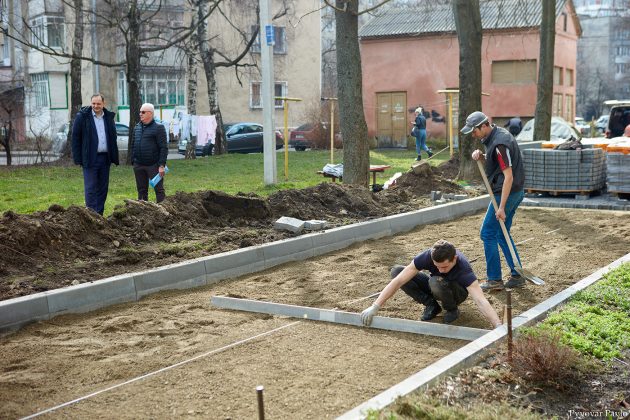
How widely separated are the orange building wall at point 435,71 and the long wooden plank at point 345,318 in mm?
31559


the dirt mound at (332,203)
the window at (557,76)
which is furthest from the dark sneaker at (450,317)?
the window at (557,76)

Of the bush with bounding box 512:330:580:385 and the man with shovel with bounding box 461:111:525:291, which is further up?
the man with shovel with bounding box 461:111:525:291

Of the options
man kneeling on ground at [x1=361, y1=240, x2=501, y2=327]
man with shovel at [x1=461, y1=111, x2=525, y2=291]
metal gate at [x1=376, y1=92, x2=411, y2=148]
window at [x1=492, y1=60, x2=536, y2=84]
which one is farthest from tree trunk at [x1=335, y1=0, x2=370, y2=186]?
window at [x1=492, y1=60, x2=536, y2=84]

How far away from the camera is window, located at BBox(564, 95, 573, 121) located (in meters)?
42.5

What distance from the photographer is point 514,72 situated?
38.3 meters

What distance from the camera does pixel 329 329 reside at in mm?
7141

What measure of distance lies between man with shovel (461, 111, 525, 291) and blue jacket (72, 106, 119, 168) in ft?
17.4

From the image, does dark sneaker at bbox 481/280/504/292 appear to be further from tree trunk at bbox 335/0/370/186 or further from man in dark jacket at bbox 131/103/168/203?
tree trunk at bbox 335/0/370/186

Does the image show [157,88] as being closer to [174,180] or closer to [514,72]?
[514,72]

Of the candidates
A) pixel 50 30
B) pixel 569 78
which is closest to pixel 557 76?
pixel 569 78

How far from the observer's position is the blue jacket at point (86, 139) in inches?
446

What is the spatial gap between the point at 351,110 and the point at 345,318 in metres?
9.55

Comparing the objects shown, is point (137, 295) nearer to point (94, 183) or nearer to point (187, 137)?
point (94, 183)

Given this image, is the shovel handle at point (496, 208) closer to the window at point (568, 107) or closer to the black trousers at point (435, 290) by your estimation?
the black trousers at point (435, 290)
